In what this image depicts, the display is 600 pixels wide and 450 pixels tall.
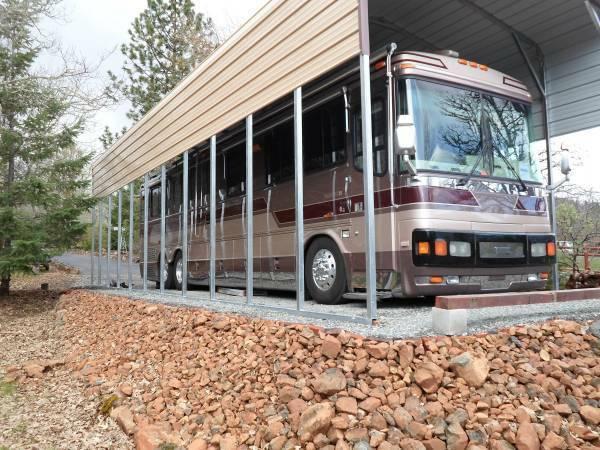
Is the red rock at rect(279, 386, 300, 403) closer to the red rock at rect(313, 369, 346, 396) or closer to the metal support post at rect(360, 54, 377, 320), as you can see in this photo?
the red rock at rect(313, 369, 346, 396)

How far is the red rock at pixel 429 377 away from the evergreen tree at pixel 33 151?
9.24m

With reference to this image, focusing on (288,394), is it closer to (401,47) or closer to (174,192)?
(401,47)

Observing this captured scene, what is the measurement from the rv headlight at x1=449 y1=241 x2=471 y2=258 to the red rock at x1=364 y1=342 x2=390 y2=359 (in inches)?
72.3

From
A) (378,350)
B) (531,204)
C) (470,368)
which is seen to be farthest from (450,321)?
(531,204)

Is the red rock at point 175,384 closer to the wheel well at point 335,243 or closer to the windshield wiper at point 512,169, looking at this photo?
the wheel well at point 335,243

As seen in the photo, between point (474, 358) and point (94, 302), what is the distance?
7.77 m

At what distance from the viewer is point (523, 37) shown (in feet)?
23.4

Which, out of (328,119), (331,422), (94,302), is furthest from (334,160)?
(94,302)

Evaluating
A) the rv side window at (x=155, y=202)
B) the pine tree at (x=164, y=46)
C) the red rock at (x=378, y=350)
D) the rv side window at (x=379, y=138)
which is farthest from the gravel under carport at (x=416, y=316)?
the pine tree at (x=164, y=46)

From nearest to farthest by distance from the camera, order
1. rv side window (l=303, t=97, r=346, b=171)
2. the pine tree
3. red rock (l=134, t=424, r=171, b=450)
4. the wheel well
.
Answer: red rock (l=134, t=424, r=171, b=450)
the wheel well
rv side window (l=303, t=97, r=346, b=171)
the pine tree

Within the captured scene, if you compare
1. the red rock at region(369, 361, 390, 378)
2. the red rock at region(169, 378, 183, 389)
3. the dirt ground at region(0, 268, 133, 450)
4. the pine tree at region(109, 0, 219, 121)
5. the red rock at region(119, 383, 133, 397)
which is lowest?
the dirt ground at region(0, 268, 133, 450)

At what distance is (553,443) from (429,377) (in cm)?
73

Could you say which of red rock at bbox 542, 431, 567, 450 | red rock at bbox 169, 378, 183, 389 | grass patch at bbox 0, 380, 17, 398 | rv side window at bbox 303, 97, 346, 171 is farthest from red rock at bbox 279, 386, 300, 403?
grass patch at bbox 0, 380, 17, 398

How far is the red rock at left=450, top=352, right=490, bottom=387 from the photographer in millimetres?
3176
